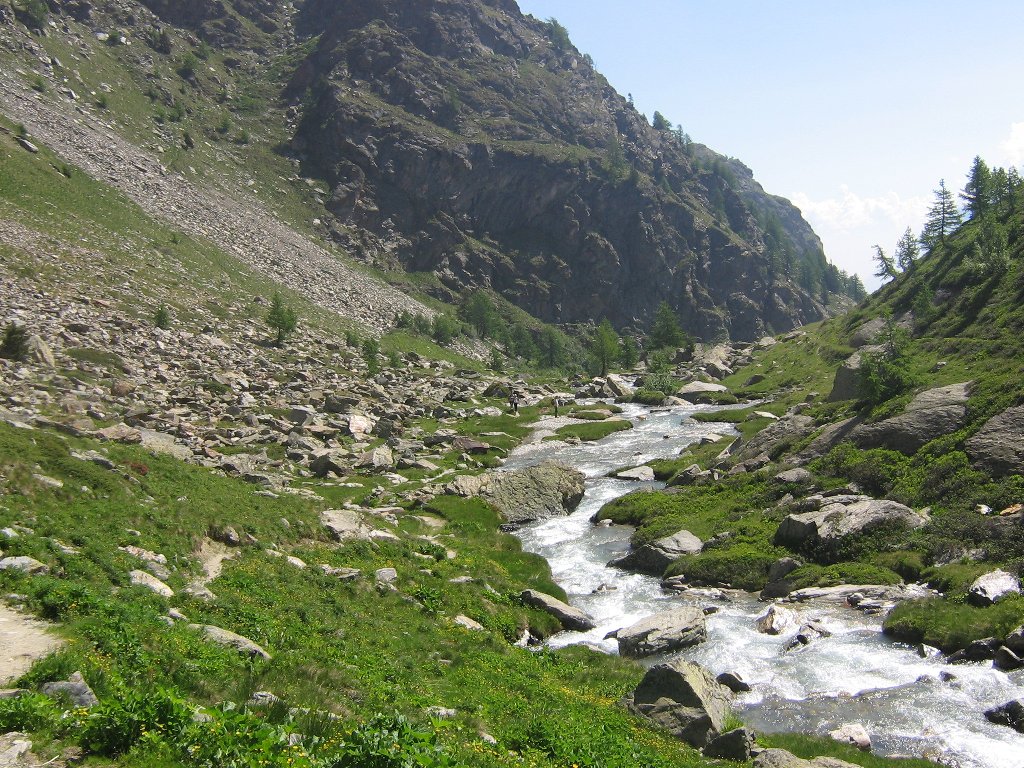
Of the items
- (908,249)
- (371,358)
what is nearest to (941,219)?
(908,249)

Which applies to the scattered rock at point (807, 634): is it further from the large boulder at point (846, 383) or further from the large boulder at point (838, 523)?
the large boulder at point (846, 383)

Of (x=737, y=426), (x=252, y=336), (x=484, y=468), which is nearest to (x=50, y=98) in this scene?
(x=252, y=336)

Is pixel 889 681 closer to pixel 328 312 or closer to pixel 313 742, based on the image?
pixel 313 742

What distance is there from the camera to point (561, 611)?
91.8ft

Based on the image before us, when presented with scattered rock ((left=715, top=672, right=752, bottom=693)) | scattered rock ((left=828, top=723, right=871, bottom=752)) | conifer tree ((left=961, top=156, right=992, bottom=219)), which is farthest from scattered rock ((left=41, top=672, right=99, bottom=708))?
conifer tree ((left=961, top=156, right=992, bottom=219))

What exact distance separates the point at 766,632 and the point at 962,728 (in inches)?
304

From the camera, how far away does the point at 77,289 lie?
7100 centimetres

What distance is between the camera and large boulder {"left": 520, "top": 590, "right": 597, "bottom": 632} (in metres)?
27.6

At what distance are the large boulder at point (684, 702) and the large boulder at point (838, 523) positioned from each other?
1450 cm

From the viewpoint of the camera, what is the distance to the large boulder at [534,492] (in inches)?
1880

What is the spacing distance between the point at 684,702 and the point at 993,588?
14214 millimetres

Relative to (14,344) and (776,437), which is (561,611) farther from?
(14,344)

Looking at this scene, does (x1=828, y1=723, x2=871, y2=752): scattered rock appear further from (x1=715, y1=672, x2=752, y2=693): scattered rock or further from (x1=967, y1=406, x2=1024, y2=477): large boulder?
(x1=967, y1=406, x2=1024, y2=477): large boulder

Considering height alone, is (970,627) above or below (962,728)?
above
